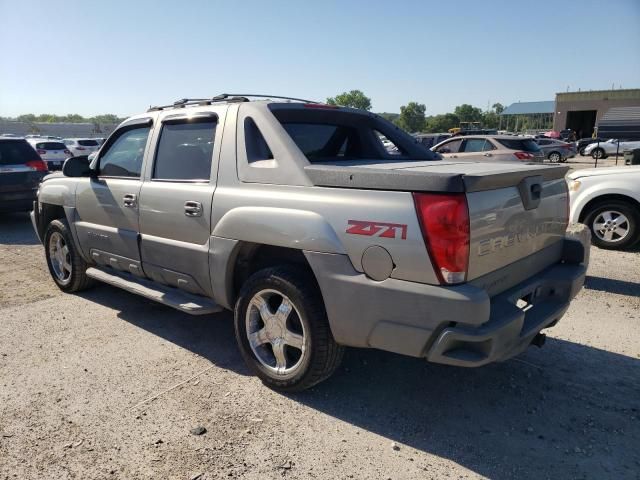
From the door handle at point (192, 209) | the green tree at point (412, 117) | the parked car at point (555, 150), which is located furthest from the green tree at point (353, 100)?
the door handle at point (192, 209)

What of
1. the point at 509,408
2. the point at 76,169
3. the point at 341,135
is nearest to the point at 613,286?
the point at 509,408

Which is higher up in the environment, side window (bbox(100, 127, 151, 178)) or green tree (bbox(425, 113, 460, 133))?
green tree (bbox(425, 113, 460, 133))

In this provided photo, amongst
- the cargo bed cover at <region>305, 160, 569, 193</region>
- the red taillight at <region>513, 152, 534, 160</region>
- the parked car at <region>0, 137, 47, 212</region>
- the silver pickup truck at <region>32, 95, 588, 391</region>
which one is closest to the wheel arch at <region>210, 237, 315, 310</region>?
the silver pickup truck at <region>32, 95, 588, 391</region>

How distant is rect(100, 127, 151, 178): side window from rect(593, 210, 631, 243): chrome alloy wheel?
20.6ft

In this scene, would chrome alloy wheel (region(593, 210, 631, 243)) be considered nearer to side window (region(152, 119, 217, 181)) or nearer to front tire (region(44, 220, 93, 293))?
side window (region(152, 119, 217, 181))

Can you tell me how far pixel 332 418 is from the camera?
2.98 m

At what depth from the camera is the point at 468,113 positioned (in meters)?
114

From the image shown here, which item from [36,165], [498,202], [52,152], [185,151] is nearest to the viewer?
[498,202]

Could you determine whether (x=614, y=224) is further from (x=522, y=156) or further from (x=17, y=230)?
(x=17, y=230)

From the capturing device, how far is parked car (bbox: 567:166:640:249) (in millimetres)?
6703

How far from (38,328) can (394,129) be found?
A: 3.81 meters

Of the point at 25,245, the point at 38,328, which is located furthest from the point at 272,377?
the point at 25,245

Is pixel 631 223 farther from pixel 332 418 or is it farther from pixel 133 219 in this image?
pixel 133 219

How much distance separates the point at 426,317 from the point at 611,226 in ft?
19.1
